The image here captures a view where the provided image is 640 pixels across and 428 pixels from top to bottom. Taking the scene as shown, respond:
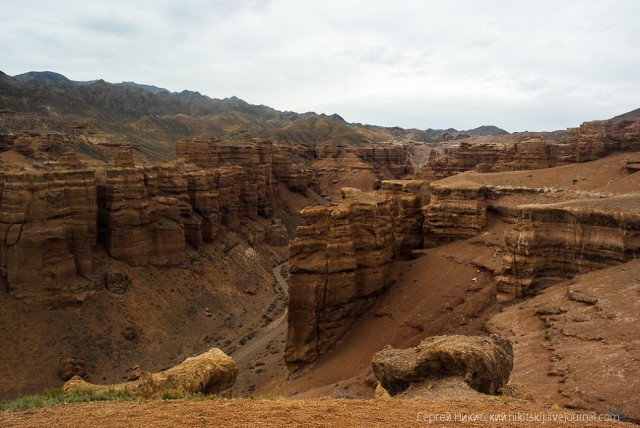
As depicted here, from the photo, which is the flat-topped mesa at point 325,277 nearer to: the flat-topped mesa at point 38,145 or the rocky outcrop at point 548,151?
the rocky outcrop at point 548,151

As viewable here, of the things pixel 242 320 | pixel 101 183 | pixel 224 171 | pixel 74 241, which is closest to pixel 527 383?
pixel 242 320

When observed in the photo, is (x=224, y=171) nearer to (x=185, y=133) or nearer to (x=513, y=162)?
(x=513, y=162)

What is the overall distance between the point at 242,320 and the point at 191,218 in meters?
14.1

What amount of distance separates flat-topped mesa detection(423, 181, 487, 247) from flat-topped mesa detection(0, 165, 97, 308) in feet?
97.0

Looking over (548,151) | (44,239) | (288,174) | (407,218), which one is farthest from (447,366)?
(288,174)

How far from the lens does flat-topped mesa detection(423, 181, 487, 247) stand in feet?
127

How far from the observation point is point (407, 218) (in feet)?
139

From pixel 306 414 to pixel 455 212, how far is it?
30099mm

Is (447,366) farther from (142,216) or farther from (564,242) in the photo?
(142,216)

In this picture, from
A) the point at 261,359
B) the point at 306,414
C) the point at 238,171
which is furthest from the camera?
the point at 238,171

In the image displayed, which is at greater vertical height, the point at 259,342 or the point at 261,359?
the point at 261,359

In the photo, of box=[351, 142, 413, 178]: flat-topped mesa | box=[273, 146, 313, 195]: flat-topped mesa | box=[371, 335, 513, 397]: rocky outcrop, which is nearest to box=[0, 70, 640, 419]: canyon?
box=[371, 335, 513, 397]: rocky outcrop

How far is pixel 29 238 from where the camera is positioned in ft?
122

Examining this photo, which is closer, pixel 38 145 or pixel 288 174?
pixel 38 145
